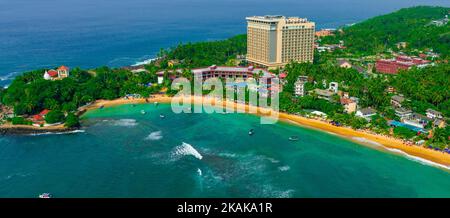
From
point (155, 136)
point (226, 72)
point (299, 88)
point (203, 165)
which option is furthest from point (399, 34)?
point (203, 165)

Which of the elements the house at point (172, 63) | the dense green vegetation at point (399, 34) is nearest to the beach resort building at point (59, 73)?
the house at point (172, 63)

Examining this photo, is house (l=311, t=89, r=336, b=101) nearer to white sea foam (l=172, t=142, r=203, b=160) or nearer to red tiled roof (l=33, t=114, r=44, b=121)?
white sea foam (l=172, t=142, r=203, b=160)

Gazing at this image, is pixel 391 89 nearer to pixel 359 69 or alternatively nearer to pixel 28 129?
pixel 359 69

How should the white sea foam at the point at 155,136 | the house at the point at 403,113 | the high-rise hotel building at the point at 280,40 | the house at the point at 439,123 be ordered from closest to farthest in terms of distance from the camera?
the white sea foam at the point at 155,136
the house at the point at 439,123
the house at the point at 403,113
the high-rise hotel building at the point at 280,40

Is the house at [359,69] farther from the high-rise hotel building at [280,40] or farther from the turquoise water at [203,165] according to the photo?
the turquoise water at [203,165]

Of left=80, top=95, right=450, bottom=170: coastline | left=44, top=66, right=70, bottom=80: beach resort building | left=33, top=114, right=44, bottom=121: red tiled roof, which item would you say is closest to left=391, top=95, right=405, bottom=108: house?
left=80, top=95, right=450, bottom=170: coastline

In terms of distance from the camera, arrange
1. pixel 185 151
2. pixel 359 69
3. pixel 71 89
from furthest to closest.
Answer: pixel 359 69 → pixel 71 89 → pixel 185 151
